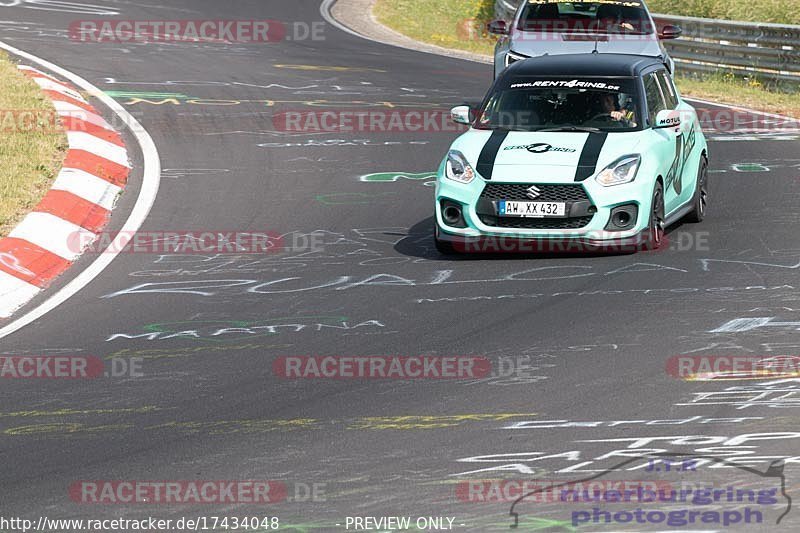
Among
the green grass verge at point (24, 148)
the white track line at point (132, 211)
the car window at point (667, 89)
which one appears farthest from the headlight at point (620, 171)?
the green grass verge at point (24, 148)

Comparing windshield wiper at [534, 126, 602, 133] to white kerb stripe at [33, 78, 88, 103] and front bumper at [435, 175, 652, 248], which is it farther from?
white kerb stripe at [33, 78, 88, 103]

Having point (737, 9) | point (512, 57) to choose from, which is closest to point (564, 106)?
point (512, 57)

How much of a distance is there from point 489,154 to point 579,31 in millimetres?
7122

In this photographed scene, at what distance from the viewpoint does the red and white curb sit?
35.2ft

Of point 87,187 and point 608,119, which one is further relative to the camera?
point 87,187

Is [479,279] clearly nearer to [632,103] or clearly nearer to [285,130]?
[632,103]

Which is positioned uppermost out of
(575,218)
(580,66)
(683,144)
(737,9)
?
(580,66)

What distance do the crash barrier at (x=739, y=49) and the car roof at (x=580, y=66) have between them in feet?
32.5

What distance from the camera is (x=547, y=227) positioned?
36.5ft

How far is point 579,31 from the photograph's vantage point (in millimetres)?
18125

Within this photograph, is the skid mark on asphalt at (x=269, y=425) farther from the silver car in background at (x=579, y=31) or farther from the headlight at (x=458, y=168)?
the silver car in background at (x=579, y=31)

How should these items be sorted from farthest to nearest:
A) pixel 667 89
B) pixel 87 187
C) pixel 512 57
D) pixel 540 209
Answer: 1. pixel 512 57
2. pixel 87 187
3. pixel 667 89
4. pixel 540 209

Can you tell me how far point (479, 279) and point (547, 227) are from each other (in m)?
0.89

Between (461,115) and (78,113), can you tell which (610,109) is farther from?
(78,113)
